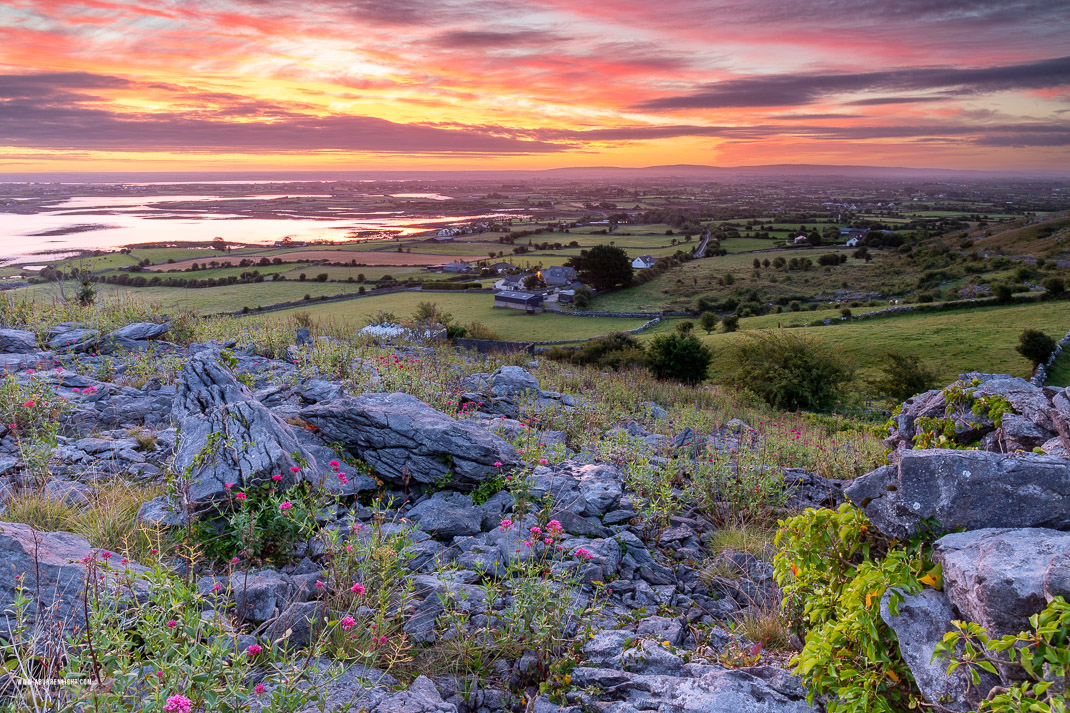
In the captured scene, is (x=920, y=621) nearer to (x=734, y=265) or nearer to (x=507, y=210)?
(x=734, y=265)

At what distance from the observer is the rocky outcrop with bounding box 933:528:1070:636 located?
2.71 m

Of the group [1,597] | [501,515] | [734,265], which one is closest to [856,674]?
[501,515]

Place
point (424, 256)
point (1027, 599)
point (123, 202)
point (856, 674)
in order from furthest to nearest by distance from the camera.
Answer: point (123, 202)
point (424, 256)
point (856, 674)
point (1027, 599)

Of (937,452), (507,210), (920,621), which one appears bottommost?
(920,621)

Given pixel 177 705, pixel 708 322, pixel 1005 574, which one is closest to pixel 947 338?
pixel 708 322

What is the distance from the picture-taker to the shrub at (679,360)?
32469mm

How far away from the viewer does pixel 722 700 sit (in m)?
3.48

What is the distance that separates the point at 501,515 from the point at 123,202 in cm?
16828

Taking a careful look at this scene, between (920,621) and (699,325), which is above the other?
(920,621)

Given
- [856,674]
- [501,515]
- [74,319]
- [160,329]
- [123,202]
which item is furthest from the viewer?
[123,202]

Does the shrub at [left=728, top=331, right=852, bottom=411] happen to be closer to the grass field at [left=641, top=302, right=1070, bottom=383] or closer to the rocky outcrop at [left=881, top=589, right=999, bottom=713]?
the grass field at [left=641, top=302, right=1070, bottom=383]

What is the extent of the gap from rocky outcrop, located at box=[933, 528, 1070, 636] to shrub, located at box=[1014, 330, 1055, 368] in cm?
4193

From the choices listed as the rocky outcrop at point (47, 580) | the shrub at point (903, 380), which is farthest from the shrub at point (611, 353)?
the rocky outcrop at point (47, 580)

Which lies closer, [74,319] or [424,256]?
[74,319]
